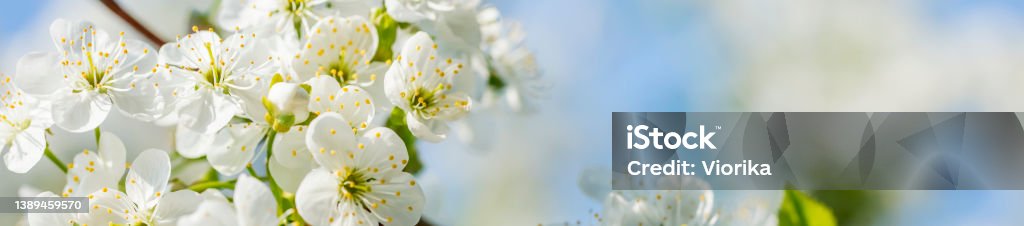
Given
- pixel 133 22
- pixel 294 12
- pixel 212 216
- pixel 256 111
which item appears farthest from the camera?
pixel 133 22

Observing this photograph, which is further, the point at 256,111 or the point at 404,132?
the point at 404,132

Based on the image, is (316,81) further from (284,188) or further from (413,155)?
(413,155)

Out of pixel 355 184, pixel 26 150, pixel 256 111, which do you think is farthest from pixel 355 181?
pixel 26 150

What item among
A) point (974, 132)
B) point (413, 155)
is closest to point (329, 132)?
point (413, 155)

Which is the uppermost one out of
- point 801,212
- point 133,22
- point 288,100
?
point 133,22

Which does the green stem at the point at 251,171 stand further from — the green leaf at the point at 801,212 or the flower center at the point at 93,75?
the green leaf at the point at 801,212

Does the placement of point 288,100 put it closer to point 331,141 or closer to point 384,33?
point 331,141
